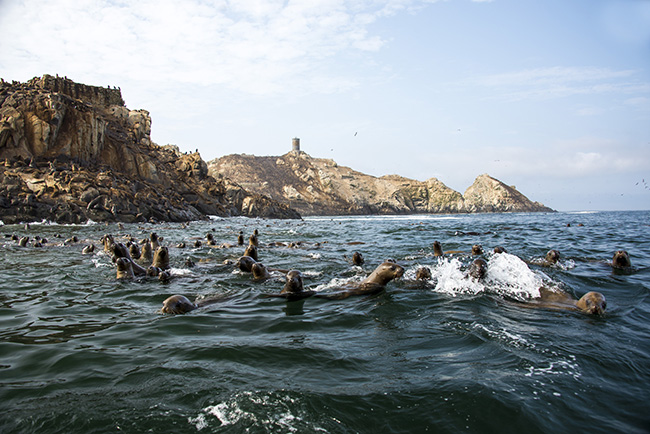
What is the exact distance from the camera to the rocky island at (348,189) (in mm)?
131375

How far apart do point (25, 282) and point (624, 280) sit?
13.7 meters

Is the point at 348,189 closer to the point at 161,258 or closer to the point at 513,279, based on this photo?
the point at 161,258

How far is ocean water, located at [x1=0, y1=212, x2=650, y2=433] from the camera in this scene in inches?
119

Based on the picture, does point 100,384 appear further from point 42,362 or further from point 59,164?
point 59,164

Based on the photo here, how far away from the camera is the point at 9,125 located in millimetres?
39719

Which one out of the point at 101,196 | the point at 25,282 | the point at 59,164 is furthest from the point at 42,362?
the point at 59,164

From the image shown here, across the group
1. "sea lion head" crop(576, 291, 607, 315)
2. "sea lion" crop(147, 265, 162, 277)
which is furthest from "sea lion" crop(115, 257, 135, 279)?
"sea lion head" crop(576, 291, 607, 315)

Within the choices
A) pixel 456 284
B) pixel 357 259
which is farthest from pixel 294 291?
pixel 357 259

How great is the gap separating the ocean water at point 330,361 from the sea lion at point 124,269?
893 millimetres

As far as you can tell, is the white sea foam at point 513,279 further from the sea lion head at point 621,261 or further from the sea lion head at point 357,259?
the sea lion head at point 357,259

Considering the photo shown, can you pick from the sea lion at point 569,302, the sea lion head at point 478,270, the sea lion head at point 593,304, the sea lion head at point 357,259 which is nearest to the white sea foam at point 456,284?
the sea lion head at point 478,270

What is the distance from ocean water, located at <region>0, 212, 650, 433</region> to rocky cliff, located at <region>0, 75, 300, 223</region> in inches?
1210

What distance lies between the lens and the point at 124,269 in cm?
934

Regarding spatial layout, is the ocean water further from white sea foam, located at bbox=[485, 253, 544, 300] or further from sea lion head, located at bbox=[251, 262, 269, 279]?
sea lion head, located at bbox=[251, 262, 269, 279]
